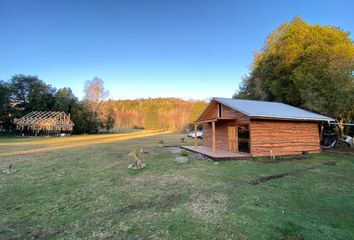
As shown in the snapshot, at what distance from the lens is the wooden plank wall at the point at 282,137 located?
37.4 ft

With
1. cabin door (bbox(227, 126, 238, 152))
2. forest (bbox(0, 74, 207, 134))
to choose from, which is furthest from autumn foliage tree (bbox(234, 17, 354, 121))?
forest (bbox(0, 74, 207, 134))

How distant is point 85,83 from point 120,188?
1705 inches

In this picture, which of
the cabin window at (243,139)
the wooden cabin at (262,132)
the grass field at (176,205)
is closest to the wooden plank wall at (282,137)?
the wooden cabin at (262,132)

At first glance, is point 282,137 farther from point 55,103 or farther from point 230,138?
point 55,103

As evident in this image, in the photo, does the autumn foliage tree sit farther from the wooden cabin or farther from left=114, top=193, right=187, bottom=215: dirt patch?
left=114, top=193, right=187, bottom=215: dirt patch

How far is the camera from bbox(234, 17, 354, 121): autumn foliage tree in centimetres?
1516

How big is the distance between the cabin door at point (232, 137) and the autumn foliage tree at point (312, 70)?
7257 millimetres

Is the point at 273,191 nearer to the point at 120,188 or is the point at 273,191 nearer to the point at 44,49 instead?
the point at 120,188

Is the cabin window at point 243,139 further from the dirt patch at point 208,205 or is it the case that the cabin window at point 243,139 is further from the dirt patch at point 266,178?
the dirt patch at point 208,205

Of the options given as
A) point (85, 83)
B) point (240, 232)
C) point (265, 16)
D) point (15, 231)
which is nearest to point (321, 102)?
point (265, 16)

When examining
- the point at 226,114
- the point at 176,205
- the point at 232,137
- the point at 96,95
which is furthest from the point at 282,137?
the point at 96,95

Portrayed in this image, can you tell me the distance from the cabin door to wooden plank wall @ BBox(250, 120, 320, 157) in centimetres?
162

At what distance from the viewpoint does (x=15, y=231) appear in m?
3.56

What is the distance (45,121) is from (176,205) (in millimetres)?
36961
